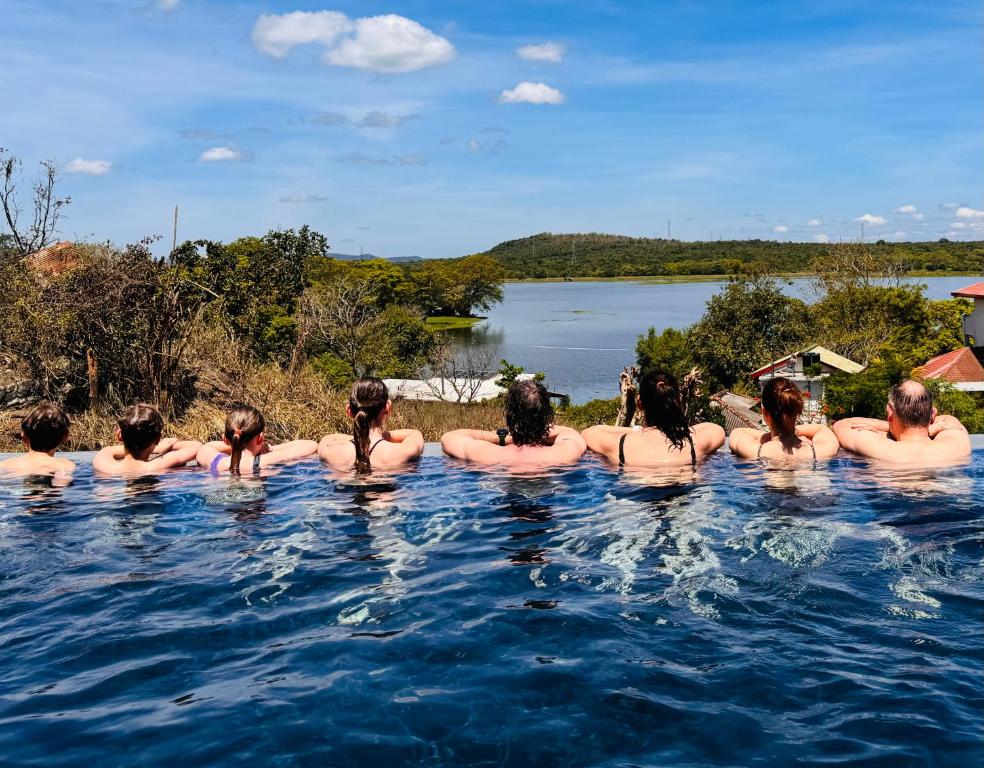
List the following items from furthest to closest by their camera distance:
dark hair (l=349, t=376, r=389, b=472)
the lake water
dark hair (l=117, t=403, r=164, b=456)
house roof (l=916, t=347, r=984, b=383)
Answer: the lake water → house roof (l=916, t=347, r=984, b=383) → dark hair (l=117, t=403, r=164, b=456) → dark hair (l=349, t=376, r=389, b=472)

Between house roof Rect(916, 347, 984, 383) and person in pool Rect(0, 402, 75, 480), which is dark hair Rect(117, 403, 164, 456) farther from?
house roof Rect(916, 347, 984, 383)

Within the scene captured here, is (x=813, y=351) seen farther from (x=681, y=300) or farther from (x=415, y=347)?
(x=681, y=300)

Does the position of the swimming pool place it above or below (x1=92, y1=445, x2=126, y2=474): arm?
below

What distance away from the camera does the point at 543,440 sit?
6.84m

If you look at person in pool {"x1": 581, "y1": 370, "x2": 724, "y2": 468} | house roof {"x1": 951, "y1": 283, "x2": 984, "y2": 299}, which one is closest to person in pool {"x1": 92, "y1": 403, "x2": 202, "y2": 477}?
person in pool {"x1": 581, "y1": 370, "x2": 724, "y2": 468}

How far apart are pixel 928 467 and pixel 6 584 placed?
6334 mm

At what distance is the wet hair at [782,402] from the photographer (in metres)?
6.27

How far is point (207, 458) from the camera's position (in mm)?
7324

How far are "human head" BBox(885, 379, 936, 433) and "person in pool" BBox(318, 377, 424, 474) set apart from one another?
149 inches

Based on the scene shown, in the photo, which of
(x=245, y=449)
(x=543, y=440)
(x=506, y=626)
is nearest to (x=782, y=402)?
(x=543, y=440)

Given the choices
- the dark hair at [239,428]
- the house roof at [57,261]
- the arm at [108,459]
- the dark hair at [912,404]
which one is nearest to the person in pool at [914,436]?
the dark hair at [912,404]

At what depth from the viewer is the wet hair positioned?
627cm

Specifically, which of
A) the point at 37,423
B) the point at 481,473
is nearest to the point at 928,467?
the point at 481,473

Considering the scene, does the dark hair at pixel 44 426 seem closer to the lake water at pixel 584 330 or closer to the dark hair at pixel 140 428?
the dark hair at pixel 140 428
